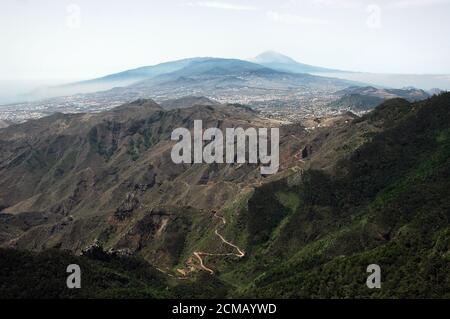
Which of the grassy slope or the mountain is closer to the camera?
→ the grassy slope

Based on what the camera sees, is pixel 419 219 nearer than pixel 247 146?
Yes

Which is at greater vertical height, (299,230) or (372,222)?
(372,222)

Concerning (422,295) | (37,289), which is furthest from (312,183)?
(37,289)

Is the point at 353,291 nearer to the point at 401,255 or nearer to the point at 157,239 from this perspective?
the point at 401,255

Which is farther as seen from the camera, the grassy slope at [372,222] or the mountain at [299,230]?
the mountain at [299,230]

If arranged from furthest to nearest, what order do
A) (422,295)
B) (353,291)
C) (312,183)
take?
(312,183) < (353,291) < (422,295)

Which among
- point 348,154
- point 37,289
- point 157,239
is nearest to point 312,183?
point 348,154

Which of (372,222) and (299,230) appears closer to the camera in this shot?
(372,222)
